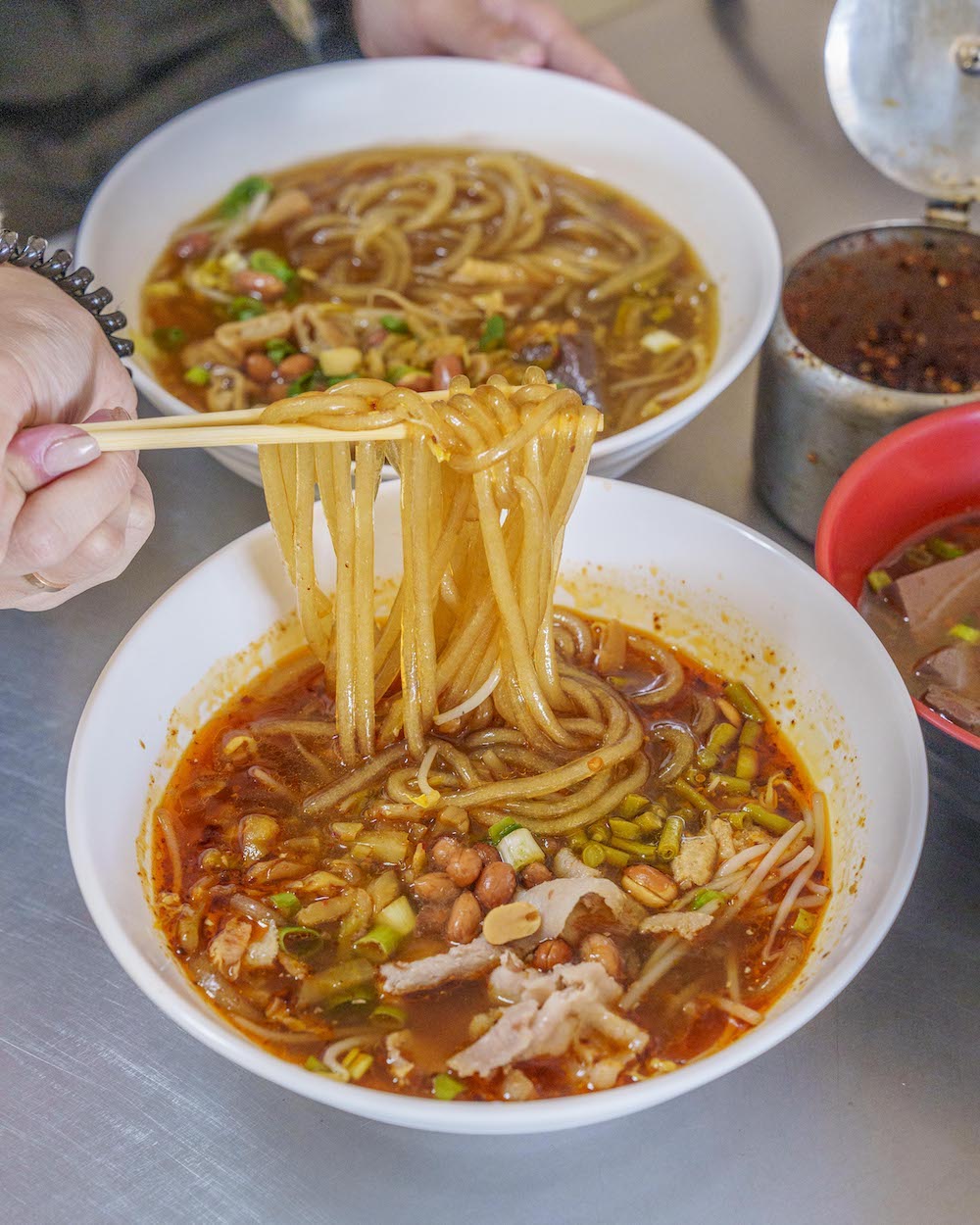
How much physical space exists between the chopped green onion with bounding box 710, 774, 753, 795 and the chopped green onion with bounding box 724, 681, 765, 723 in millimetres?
186

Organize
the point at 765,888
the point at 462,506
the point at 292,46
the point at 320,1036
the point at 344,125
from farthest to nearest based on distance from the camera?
the point at 292,46, the point at 344,125, the point at 462,506, the point at 765,888, the point at 320,1036

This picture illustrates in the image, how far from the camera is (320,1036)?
2.02 meters

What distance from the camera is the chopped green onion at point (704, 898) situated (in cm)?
222

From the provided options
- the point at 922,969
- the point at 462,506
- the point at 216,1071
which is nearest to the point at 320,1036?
the point at 216,1071

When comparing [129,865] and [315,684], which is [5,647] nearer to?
[315,684]

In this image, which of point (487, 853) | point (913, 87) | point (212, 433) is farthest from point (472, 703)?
point (913, 87)

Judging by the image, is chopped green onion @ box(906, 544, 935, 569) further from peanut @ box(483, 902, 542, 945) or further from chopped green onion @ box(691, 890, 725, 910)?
peanut @ box(483, 902, 542, 945)

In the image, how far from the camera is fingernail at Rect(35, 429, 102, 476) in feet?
6.70

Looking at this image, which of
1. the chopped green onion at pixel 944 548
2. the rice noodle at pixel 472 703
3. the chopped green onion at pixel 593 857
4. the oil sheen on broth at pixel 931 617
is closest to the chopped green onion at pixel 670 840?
the chopped green onion at pixel 593 857

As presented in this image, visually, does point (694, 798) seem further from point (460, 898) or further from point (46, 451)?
point (46, 451)

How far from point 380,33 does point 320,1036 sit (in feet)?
12.1

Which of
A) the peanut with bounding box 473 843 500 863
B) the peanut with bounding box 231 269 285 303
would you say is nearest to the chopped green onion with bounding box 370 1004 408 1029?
the peanut with bounding box 473 843 500 863

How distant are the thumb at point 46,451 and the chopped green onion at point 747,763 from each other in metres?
1.40

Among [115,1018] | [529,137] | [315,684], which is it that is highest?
[529,137]
